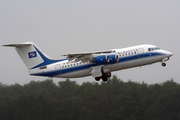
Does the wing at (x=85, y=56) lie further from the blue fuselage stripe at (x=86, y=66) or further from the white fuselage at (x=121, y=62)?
the blue fuselage stripe at (x=86, y=66)

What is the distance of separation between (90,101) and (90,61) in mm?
27442

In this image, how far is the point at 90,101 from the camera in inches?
2053

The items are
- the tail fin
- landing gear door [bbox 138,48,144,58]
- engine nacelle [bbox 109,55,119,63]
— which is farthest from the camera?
the tail fin

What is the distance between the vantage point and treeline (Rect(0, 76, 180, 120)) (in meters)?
49.0

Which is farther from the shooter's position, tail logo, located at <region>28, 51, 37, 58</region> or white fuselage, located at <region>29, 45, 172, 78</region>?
tail logo, located at <region>28, 51, 37, 58</region>

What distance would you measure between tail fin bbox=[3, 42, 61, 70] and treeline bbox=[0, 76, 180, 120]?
21345 mm

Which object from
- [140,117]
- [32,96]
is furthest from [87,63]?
[140,117]

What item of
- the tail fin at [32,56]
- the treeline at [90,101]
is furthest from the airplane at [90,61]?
the treeline at [90,101]

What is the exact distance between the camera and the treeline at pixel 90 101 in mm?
48969

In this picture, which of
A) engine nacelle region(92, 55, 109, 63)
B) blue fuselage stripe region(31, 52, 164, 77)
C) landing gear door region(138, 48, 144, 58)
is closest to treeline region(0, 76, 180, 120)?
blue fuselage stripe region(31, 52, 164, 77)

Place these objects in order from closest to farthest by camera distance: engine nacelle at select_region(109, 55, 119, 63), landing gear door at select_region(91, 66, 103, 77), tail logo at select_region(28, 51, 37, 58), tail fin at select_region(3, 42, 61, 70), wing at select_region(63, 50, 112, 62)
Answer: engine nacelle at select_region(109, 55, 119, 63), wing at select_region(63, 50, 112, 62), landing gear door at select_region(91, 66, 103, 77), tail fin at select_region(3, 42, 61, 70), tail logo at select_region(28, 51, 37, 58)

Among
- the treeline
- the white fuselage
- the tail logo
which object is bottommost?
the treeline

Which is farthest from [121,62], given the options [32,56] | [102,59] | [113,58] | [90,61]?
[32,56]

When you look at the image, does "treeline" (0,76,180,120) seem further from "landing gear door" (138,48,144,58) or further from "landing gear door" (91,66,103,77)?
"landing gear door" (138,48,144,58)
